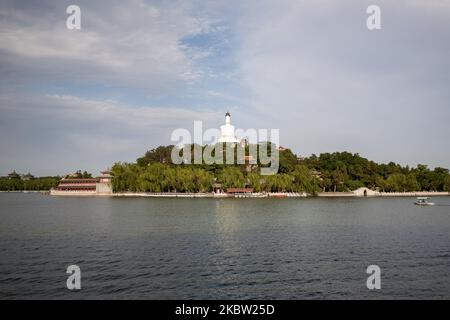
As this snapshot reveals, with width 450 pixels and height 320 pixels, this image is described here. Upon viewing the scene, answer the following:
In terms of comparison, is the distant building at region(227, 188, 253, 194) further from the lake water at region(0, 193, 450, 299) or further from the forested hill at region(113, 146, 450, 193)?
the lake water at region(0, 193, 450, 299)

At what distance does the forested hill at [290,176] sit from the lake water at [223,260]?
157 ft

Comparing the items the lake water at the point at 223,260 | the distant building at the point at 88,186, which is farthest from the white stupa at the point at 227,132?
the lake water at the point at 223,260

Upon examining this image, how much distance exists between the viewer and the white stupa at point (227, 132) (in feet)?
331

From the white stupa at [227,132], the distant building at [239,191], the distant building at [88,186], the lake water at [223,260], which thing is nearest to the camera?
the lake water at [223,260]

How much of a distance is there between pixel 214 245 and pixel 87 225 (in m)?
12.5

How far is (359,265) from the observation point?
727 inches

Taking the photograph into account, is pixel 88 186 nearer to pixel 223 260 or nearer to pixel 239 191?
pixel 239 191

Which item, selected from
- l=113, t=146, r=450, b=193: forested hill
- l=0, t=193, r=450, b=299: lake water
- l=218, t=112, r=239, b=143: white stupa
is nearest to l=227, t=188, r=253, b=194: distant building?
l=113, t=146, r=450, b=193: forested hill

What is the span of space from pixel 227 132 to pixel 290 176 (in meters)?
25.9

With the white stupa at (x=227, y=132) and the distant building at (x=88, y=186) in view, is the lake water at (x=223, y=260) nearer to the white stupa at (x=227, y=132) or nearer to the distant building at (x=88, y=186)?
the distant building at (x=88, y=186)

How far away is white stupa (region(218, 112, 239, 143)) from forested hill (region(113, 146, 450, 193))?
1250 centimetres

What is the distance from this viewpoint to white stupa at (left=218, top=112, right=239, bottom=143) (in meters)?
101

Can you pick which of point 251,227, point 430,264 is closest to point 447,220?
point 251,227
